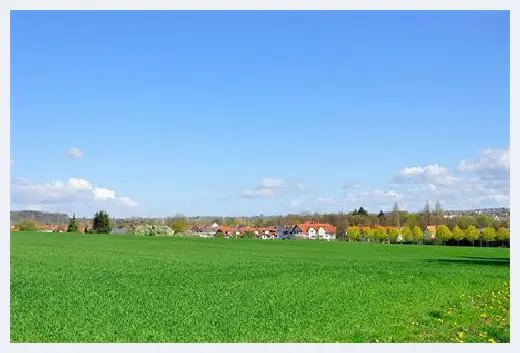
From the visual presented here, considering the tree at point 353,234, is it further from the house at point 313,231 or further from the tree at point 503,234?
the tree at point 503,234

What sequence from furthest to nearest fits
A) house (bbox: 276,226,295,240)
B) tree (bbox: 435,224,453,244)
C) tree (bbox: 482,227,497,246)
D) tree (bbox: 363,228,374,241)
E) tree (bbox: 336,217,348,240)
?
house (bbox: 276,226,295,240)
tree (bbox: 336,217,348,240)
tree (bbox: 363,228,374,241)
tree (bbox: 435,224,453,244)
tree (bbox: 482,227,497,246)

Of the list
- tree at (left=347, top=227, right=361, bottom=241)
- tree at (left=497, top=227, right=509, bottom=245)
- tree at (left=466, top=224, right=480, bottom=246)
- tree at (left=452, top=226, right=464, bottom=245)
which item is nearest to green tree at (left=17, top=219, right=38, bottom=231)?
tree at (left=347, top=227, right=361, bottom=241)

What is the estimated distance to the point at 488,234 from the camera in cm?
5459

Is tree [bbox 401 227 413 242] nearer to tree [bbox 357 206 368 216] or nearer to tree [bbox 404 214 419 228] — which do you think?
tree [bbox 404 214 419 228]

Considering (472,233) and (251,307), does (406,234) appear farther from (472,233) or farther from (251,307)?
(251,307)

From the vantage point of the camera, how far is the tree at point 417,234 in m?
61.0

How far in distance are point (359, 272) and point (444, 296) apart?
7.13 metres

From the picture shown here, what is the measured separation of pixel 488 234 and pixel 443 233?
5.26 meters

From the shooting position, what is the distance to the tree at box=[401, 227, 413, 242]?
6206 centimetres

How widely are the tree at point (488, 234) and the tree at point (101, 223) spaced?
118 ft

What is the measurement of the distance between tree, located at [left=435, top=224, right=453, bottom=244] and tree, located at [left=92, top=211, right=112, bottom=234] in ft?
109

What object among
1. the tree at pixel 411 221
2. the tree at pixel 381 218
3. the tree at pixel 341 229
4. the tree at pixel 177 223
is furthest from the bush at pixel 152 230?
the tree at pixel 411 221
